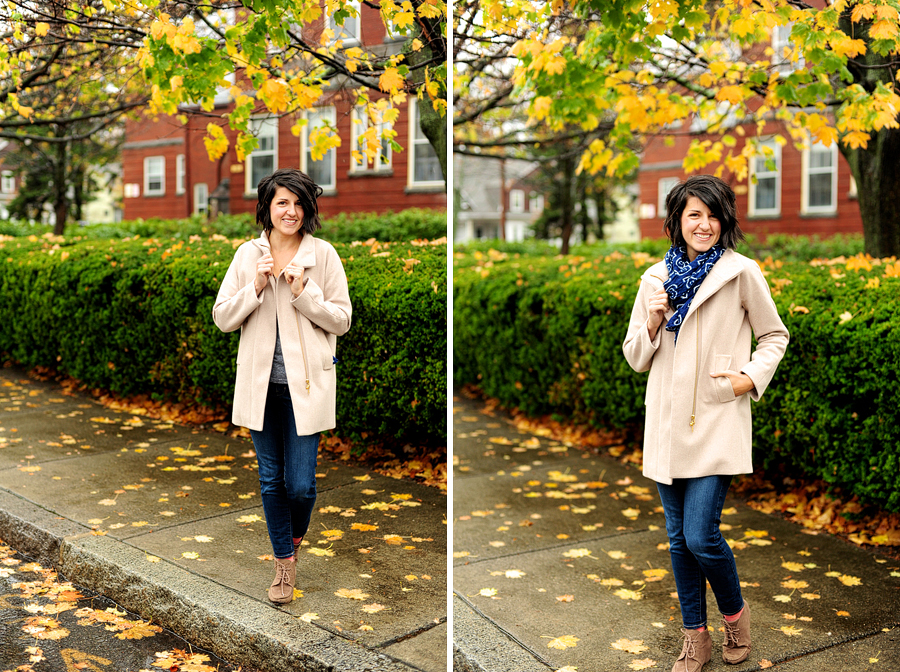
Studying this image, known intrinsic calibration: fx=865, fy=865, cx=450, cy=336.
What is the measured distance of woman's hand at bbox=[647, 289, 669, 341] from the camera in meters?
3.13

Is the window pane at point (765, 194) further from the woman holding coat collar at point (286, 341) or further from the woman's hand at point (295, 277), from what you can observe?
the woman's hand at point (295, 277)

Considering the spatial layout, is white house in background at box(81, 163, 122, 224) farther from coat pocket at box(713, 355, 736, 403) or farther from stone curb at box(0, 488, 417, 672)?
coat pocket at box(713, 355, 736, 403)

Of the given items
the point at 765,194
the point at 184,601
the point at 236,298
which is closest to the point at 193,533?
the point at 184,601

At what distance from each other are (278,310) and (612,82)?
3627mm

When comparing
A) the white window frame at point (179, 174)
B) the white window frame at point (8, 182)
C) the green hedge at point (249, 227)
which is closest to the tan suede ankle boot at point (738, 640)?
the green hedge at point (249, 227)

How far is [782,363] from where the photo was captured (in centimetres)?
533

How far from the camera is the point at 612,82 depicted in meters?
6.08

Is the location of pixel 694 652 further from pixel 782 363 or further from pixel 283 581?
pixel 782 363

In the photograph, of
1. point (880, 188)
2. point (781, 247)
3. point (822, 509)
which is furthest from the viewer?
point (781, 247)

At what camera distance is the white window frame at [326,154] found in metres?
3.39

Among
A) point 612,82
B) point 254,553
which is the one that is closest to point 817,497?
point 612,82

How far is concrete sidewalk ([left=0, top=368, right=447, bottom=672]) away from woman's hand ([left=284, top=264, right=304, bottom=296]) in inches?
28.9

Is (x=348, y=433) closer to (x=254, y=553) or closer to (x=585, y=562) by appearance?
(x=254, y=553)

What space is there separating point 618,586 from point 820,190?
1754 cm
